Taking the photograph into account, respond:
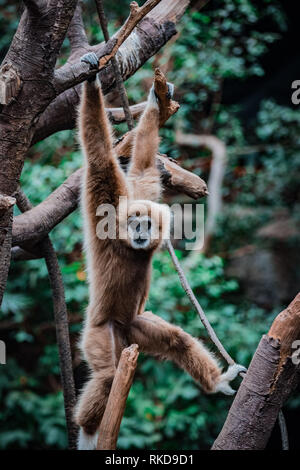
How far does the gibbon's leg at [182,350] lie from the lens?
9.59 ft

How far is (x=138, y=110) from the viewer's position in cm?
333

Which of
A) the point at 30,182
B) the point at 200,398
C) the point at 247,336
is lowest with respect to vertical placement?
the point at 200,398

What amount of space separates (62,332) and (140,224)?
0.88 metres

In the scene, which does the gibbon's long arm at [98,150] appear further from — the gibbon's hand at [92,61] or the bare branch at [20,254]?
the bare branch at [20,254]

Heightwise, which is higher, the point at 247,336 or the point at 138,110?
the point at 138,110

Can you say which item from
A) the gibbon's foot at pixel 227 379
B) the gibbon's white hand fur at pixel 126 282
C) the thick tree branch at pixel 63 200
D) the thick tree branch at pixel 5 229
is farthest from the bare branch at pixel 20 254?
the gibbon's foot at pixel 227 379

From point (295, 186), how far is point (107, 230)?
5.13 meters

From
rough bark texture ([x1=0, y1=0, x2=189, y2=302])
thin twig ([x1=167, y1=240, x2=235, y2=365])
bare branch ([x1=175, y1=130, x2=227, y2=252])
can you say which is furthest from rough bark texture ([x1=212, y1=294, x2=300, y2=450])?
bare branch ([x1=175, y1=130, x2=227, y2=252])

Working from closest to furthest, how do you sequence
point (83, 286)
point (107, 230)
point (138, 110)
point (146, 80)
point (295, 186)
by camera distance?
point (107, 230) < point (138, 110) < point (83, 286) < point (146, 80) < point (295, 186)

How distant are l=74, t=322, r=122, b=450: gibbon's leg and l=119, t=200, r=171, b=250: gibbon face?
0.54 meters

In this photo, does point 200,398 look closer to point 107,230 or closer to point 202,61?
point 107,230

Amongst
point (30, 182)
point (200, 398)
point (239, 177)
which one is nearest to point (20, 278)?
point (30, 182)

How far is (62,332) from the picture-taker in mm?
3117

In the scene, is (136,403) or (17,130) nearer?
(17,130)
